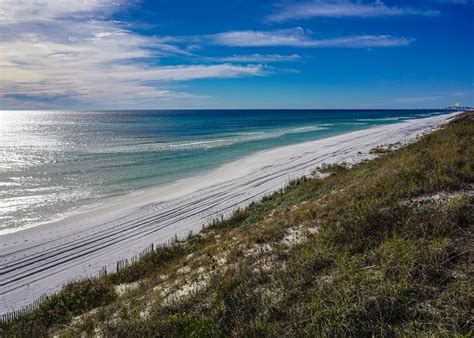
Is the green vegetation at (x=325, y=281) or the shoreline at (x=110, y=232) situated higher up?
the green vegetation at (x=325, y=281)

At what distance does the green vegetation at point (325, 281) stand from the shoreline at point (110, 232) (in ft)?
9.67

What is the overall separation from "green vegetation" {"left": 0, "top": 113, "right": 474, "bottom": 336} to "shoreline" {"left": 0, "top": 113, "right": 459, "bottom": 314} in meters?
2.95

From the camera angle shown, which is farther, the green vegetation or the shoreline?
the shoreline

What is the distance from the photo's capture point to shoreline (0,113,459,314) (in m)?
11.5

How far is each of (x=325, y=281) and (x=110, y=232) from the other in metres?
12.8

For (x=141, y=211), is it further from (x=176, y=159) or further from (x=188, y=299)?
(x=176, y=159)

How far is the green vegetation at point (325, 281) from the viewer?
14.2 feet

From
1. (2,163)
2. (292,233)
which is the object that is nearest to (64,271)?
(292,233)

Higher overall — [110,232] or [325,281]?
[325,281]

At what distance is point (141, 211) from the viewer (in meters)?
18.7

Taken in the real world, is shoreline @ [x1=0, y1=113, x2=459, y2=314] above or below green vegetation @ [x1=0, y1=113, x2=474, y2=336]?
below

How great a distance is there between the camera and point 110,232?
1564 centimetres

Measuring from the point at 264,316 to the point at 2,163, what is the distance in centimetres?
4194

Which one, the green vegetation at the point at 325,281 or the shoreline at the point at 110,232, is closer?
the green vegetation at the point at 325,281
